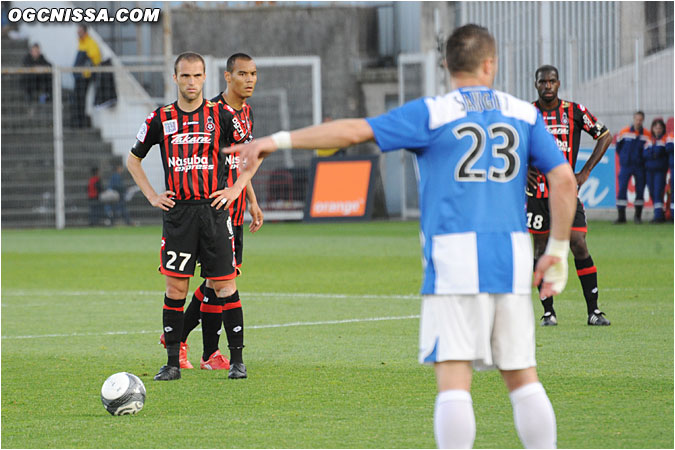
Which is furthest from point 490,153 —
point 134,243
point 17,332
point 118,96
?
point 118,96

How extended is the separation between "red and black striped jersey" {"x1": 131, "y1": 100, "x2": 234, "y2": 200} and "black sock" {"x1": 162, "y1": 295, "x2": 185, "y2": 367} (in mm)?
704

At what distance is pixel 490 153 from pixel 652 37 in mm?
23686

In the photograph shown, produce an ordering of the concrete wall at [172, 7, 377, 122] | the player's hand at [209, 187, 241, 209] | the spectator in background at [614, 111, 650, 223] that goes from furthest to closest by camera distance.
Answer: the concrete wall at [172, 7, 377, 122] → the spectator in background at [614, 111, 650, 223] → the player's hand at [209, 187, 241, 209]

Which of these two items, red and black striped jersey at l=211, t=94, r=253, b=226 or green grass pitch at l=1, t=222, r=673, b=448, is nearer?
green grass pitch at l=1, t=222, r=673, b=448

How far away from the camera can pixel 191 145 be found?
24.0ft

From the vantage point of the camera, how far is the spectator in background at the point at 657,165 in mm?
23062

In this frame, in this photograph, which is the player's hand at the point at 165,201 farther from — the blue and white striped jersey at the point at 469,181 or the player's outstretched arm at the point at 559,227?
the player's outstretched arm at the point at 559,227

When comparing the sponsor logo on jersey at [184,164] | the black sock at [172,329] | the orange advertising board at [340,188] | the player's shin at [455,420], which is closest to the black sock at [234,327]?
the black sock at [172,329]

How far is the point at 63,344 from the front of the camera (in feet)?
29.9

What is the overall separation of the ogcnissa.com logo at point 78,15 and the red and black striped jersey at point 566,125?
22046 millimetres

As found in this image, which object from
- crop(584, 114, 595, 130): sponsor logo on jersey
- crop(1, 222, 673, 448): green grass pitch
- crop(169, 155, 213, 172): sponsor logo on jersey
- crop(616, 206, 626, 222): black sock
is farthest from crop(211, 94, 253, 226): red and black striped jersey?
crop(616, 206, 626, 222): black sock

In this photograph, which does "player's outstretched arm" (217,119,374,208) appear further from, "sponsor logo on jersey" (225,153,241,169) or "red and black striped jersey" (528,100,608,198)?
"red and black striped jersey" (528,100,608,198)

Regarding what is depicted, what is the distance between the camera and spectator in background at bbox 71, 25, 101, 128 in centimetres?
2889

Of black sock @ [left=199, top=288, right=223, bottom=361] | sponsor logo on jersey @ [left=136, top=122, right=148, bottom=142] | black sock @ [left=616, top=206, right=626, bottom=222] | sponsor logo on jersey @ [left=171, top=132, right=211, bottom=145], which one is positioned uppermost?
sponsor logo on jersey @ [left=136, top=122, right=148, bottom=142]
